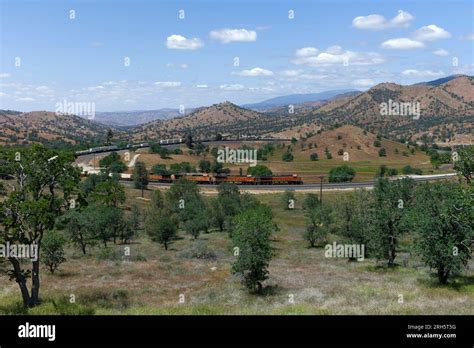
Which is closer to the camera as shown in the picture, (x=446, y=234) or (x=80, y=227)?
(x=446, y=234)

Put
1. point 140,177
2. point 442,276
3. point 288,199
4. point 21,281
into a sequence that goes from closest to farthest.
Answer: point 21,281, point 442,276, point 288,199, point 140,177

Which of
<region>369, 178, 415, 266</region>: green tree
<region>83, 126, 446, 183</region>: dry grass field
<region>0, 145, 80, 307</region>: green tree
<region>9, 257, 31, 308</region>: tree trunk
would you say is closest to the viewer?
<region>0, 145, 80, 307</region>: green tree

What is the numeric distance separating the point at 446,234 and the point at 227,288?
16146 millimetres

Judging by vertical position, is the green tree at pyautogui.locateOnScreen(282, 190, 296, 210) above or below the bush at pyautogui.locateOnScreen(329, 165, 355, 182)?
below

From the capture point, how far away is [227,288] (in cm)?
2945

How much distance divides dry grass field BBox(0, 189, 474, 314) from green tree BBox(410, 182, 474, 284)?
1580 millimetres

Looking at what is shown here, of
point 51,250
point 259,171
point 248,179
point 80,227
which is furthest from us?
point 259,171

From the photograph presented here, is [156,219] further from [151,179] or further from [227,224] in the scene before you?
[151,179]

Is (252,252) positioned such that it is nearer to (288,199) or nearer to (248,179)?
(288,199)

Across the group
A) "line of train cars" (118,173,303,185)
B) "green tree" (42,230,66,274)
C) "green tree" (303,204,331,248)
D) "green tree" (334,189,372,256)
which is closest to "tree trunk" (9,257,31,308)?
"green tree" (42,230,66,274)

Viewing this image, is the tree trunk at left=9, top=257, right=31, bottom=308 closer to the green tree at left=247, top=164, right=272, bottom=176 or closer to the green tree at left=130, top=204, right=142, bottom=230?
the green tree at left=130, top=204, right=142, bottom=230

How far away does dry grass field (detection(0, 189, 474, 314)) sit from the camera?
69.9 ft

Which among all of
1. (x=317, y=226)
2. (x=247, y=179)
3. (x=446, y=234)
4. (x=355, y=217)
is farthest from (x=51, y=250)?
(x=247, y=179)
